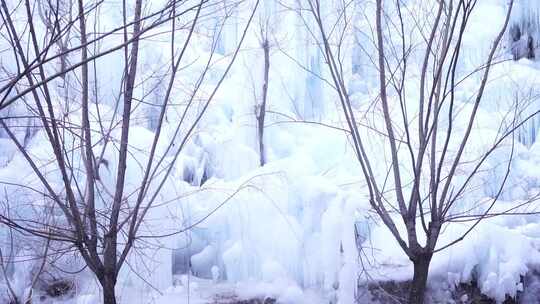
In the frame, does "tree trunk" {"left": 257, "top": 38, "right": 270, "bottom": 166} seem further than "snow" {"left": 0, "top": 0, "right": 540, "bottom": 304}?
Yes

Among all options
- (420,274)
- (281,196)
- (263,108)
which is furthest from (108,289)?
(263,108)

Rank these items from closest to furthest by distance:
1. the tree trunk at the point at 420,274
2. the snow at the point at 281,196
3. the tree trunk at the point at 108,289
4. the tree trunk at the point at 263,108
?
1. the tree trunk at the point at 108,289
2. the tree trunk at the point at 420,274
3. the snow at the point at 281,196
4. the tree trunk at the point at 263,108

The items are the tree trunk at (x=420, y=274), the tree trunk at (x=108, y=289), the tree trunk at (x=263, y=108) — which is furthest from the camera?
the tree trunk at (x=263, y=108)

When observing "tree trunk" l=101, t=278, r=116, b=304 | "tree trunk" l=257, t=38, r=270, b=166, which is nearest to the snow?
"tree trunk" l=257, t=38, r=270, b=166

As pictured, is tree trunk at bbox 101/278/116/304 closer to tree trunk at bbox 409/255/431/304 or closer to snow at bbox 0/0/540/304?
snow at bbox 0/0/540/304

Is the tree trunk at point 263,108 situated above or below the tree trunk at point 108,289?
above

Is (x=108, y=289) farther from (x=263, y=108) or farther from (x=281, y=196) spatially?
(x=263, y=108)

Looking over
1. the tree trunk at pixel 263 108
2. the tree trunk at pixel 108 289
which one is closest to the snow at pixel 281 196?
the tree trunk at pixel 263 108

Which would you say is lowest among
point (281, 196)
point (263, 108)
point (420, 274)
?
point (420, 274)

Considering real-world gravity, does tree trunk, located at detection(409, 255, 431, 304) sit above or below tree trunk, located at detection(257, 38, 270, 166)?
below

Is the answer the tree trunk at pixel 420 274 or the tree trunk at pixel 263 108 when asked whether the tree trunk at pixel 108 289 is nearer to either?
the tree trunk at pixel 420 274

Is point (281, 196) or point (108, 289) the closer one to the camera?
point (108, 289)

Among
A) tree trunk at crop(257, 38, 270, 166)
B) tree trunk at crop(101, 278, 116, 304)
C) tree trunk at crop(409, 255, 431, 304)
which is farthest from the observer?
tree trunk at crop(257, 38, 270, 166)

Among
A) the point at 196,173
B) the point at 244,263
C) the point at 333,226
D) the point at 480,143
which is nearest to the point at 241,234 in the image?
the point at 244,263
